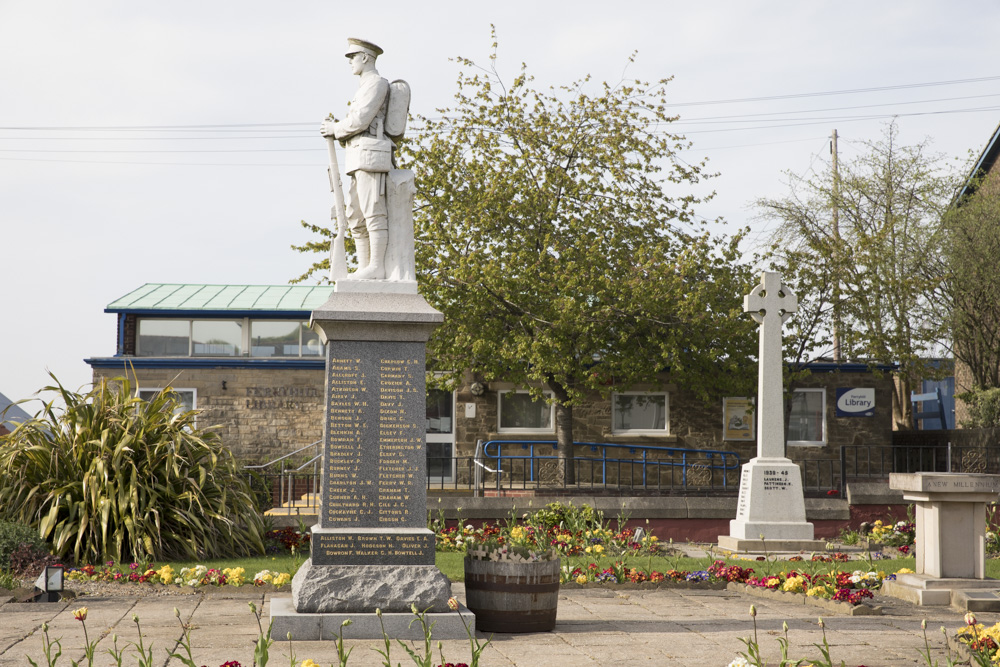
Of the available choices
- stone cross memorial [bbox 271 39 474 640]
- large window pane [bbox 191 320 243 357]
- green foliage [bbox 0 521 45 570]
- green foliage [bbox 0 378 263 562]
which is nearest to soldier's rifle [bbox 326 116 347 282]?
stone cross memorial [bbox 271 39 474 640]

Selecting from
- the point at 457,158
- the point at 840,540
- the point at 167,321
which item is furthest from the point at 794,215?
the point at 167,321

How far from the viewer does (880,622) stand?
8.02 m

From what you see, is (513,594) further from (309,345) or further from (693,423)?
(309,345)

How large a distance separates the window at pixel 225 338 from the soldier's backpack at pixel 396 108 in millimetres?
14704

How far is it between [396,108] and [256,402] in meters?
14.2

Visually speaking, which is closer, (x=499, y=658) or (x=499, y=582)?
(x=499, y=658)

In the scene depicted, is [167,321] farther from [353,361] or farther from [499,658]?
[499,658]

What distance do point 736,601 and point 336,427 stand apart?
4265 millimetres

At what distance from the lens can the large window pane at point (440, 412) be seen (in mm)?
22375

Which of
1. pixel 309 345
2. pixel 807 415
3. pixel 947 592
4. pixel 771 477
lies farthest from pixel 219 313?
pixel 947 592

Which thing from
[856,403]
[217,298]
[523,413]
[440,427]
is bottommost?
[440,427]

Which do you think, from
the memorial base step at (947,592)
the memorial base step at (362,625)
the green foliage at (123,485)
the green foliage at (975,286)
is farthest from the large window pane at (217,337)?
the memorial base step at (947,592)

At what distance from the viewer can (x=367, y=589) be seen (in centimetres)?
737

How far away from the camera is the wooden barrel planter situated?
7.34m
